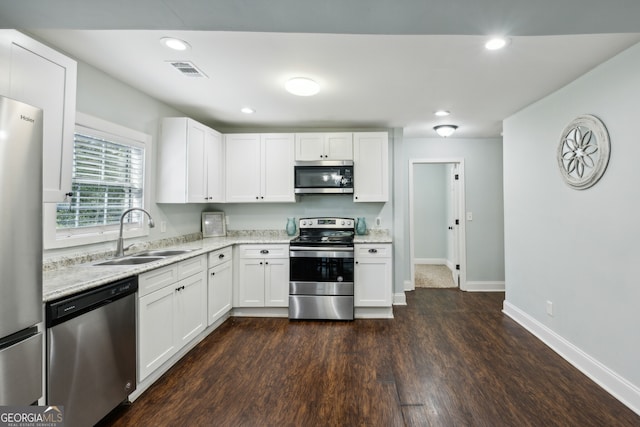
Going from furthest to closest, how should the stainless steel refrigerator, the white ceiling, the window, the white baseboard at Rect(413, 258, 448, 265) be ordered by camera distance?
1. the white baseboard at Rect(413, 258, 448, 265)
2. the window
3. the white ceiling
4. the stainless steel refrigerator

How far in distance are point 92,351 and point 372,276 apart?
267cm

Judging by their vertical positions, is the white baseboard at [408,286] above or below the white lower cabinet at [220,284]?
below

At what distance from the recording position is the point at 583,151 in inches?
93.3

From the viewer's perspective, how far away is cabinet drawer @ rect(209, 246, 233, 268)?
302 cm

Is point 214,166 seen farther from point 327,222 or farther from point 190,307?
point 190,307

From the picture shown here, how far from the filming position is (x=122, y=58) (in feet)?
6.98

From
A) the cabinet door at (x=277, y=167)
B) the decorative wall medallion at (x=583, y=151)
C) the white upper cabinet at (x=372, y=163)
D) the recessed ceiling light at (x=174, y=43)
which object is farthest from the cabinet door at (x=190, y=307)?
the decorative wall medallion at (x=583, y=151)

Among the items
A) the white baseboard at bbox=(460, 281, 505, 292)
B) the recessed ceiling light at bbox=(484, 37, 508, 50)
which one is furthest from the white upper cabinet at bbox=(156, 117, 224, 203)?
the white baseboard at bbox=(460, 281, 505, 292)

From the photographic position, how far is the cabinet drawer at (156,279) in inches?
79.2

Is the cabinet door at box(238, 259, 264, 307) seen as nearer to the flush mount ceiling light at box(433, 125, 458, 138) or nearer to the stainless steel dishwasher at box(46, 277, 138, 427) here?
the stainless steel dishwasher at box(46, 277, 138, 427)

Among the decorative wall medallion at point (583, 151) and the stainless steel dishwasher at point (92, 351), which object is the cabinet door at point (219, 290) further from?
the decorative wall medallion at point (583, 151)

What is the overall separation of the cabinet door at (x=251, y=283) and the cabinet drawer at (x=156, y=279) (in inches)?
45.7

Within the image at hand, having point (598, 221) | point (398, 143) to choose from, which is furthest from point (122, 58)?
point (598, 221)

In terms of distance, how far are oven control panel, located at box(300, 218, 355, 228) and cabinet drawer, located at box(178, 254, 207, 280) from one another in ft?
4.88
